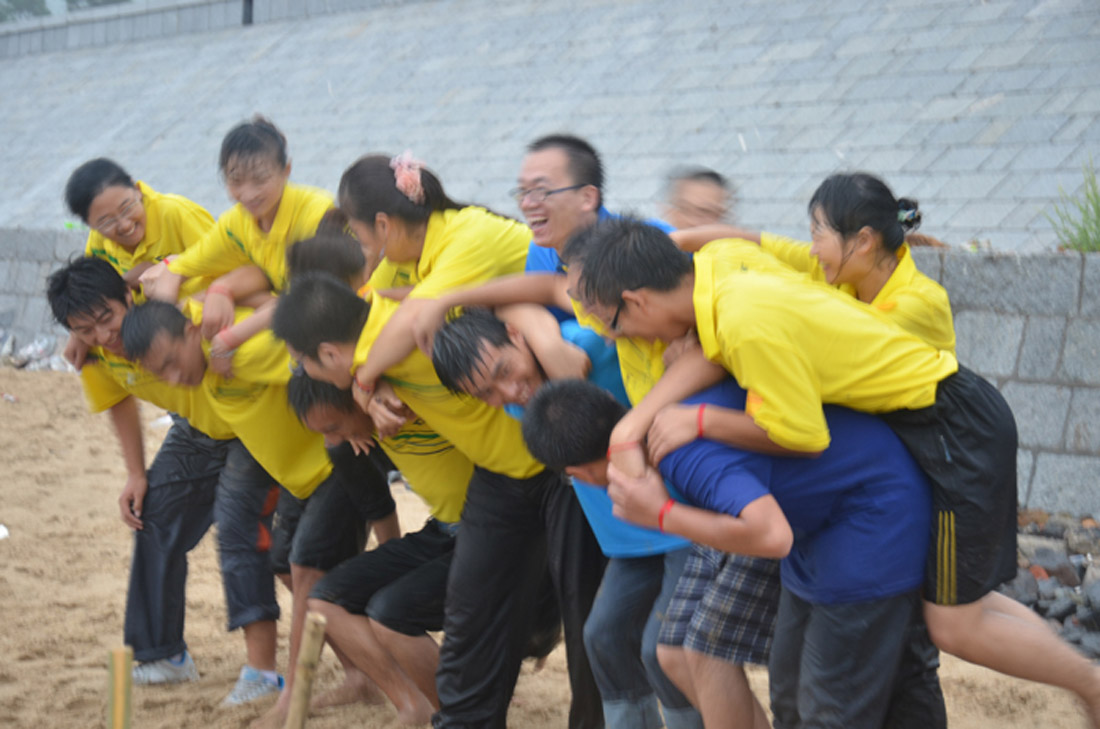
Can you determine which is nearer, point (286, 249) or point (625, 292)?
point (625, 292)

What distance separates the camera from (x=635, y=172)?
350 inches

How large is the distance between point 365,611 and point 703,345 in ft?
5.42

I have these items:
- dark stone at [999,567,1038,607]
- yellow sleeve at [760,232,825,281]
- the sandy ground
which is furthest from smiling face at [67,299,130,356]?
dark stone at [999,567,1038,607]

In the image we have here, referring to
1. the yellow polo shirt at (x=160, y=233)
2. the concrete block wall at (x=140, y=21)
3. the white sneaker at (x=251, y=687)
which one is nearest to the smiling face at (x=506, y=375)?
the white sneaker at (x=251, y=687)

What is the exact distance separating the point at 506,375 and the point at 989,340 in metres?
3.42

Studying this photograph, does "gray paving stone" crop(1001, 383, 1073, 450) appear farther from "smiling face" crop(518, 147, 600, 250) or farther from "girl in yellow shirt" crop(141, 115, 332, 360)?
"girl in yellow shirt" crop(141, 115, 332, 360)

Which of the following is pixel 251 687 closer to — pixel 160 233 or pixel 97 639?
pixel 97 639

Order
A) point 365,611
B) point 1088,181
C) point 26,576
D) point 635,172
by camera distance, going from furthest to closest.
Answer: point 635,172, point 1088,181, point 26,576, point 365,611

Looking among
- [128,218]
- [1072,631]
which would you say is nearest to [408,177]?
[128,218]

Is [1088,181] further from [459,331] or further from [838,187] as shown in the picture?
[459,331]

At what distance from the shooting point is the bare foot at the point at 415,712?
12.3 ft

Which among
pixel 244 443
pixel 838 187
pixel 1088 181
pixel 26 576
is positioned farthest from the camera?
pixel 1088 181

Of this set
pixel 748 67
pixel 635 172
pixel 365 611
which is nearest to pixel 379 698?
pixel 365 611

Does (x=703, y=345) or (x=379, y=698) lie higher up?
(x=703, y=345)
